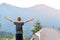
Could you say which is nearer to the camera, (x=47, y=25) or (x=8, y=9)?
(x=47, y=25)

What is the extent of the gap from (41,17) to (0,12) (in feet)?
4.19

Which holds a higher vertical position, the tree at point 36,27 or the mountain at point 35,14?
the mountain at point 35,14

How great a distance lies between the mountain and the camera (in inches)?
244

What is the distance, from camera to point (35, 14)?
6312 millimetres

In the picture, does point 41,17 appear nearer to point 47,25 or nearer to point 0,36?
point 47,25

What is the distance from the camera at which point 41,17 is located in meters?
6.30

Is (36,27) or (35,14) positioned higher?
(35,14)

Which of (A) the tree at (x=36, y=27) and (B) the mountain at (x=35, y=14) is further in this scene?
(B) the mountain at (x=35, y=14)

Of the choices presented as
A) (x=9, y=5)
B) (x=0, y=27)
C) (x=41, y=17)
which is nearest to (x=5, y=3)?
(x=9, y=5)

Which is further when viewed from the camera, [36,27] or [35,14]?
[35,14]

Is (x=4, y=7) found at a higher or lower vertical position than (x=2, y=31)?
higher

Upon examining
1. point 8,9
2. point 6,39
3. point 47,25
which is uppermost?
point 8,9

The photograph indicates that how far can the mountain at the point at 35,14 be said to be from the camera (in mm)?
6191

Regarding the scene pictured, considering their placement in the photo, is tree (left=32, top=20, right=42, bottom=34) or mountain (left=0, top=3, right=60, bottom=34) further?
mountain (left=0, top=3, right=60, bottom=34)
